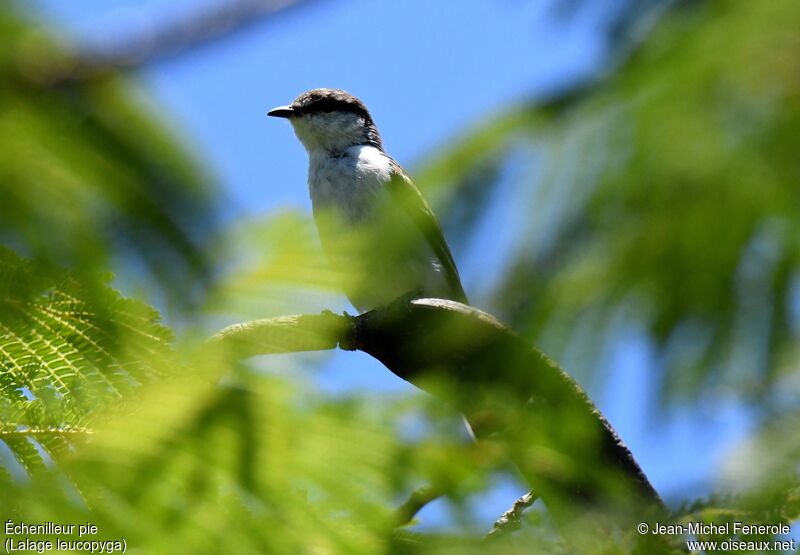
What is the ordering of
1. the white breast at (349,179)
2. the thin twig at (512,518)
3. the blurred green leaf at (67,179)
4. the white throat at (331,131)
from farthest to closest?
the white throat at (331,131) < the white breast at (349,179) < the thin twig at (512,518) < the blurred green leaf at (67,179)

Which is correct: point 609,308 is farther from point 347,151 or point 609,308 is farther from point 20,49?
point 347,151

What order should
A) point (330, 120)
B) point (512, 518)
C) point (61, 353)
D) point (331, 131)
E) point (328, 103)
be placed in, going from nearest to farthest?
1. point (61, 353)
2. point (512, 518)
3. point (331, 131)
4. point (330, 120)
5. point (328, 103)

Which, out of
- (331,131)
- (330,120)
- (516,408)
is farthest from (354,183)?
(516,408)

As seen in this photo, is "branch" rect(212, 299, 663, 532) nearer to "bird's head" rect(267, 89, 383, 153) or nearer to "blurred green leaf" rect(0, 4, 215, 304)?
"blurred green leaf" rect(0, 4, 215, 304)

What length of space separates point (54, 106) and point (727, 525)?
1351 mm

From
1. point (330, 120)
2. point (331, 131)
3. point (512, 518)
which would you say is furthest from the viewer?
point (330, 120)

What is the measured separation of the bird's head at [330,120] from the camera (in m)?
8.62

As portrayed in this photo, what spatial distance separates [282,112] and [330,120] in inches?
23.3

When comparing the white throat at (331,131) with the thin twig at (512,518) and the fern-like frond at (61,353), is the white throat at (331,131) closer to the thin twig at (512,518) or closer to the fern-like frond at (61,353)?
the thin twig at (512,518)

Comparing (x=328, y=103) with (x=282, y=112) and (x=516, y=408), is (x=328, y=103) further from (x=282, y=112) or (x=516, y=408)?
(x=516, y=408)

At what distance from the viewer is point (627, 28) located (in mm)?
1452

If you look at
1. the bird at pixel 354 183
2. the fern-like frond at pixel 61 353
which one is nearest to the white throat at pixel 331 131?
the bird at pixel 354 183

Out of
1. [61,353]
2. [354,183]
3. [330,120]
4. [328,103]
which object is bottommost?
[61,353]

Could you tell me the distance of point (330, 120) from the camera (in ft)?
29.6
